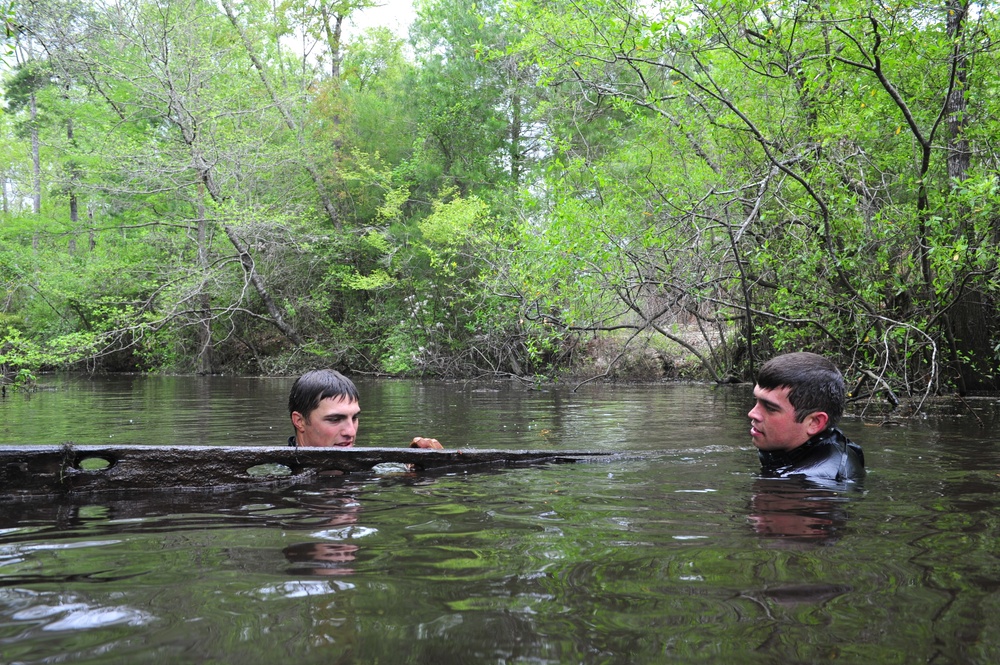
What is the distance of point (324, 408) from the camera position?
4.50m

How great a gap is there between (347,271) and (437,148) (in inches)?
208

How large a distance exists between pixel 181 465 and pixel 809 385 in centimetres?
338

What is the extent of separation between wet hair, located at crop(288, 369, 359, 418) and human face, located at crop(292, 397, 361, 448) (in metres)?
0.02

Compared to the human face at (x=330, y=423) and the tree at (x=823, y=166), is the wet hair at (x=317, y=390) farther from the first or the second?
the tree at (x=823, y=166)

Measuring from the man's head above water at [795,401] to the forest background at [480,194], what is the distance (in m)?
3.73

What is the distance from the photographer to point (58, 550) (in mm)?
2588

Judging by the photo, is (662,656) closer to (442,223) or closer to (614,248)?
(614,248)

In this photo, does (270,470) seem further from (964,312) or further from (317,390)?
(964,312)

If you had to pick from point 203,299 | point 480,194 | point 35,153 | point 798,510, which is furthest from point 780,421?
point 35,153

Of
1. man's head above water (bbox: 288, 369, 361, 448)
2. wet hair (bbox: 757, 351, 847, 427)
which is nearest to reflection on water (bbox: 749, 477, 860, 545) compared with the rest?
wet hair (bbox: 757, 351, 847, 427)

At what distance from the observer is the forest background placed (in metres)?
8.85

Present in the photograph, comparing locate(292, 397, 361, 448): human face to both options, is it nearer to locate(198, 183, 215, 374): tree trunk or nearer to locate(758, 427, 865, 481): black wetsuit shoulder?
locate(758, 427, 865, 481): black wetsuit shoulder

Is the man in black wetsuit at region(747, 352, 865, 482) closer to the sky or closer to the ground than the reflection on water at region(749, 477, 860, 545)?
closer to the sky

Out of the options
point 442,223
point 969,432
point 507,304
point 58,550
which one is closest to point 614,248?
point 969,432
